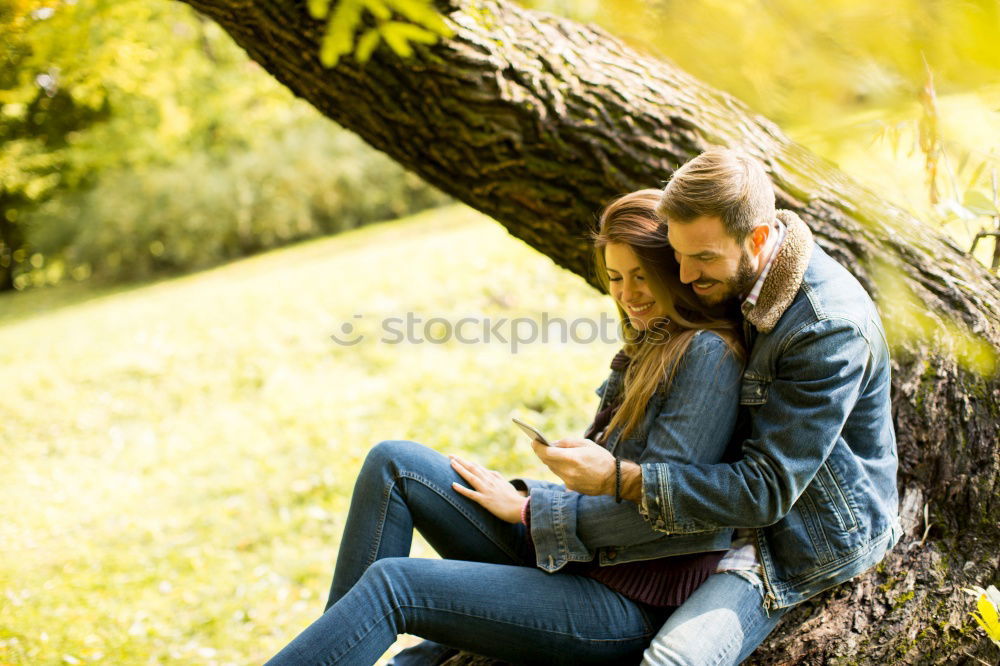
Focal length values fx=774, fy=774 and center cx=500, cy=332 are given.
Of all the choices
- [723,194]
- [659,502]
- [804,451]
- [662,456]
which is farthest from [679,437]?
[723,194]

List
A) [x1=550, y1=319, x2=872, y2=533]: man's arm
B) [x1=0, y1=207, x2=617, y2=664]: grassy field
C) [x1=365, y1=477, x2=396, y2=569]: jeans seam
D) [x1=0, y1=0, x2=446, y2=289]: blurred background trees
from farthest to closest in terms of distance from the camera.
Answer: [x1=0, y1=0, x2=446, y2=289]: blurred background trees → [x1=0, y1=207, x2=617, y2=664]: grassy field → [x1=365, y1=477, x2=396, y2=569]: jeans seam → [x1=550, y1=319, x2=872, y2=533]: man's arm

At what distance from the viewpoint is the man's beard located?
76.4 inches

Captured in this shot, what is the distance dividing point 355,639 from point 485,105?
1.69m

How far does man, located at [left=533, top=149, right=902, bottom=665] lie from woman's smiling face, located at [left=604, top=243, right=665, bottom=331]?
14cm

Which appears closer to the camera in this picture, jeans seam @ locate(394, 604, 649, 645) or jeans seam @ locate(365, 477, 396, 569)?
jeans seam @ locate(394, 604, 649, 645)

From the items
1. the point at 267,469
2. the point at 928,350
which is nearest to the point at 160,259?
the point at 267,469

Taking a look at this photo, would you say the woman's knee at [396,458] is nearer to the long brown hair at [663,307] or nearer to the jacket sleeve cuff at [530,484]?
the jacket sleeve cuff at [530,484]

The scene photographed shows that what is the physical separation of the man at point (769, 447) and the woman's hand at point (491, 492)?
35cm

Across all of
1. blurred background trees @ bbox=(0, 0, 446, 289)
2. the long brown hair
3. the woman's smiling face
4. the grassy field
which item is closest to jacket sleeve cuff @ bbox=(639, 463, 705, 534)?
the long brown hair

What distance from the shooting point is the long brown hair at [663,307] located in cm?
205

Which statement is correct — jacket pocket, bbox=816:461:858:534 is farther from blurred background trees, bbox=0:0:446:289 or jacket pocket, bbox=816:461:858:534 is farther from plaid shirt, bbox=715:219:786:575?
blurred background trees, bbox=0:0:446:289

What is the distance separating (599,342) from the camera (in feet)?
20.8

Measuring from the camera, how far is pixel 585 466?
197 centimetres

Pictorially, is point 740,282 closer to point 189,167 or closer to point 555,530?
point 555,530
